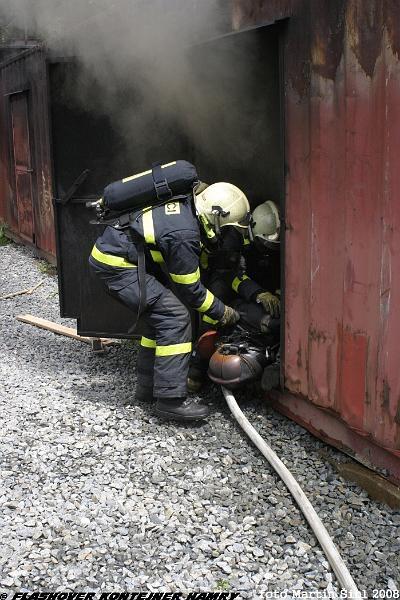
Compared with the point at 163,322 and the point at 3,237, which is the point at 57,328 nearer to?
the point at 163,322

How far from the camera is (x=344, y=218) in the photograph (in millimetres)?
3535

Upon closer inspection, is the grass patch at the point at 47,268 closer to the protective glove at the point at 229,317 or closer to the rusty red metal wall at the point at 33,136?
the rusty red metal wall at the point at 33,136

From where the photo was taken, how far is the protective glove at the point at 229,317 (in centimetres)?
451

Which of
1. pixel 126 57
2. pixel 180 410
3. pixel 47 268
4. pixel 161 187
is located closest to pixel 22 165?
pixel 47 268

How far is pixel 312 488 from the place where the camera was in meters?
3.66

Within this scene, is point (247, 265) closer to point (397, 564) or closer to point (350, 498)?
point (350, 498)

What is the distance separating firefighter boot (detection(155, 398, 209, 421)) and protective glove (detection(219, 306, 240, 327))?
1.84 ft

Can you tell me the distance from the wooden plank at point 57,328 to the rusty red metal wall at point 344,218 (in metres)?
2.51

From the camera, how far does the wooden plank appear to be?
626cm

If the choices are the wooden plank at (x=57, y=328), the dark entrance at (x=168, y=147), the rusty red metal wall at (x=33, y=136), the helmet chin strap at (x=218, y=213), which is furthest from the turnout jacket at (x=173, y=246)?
the rusty red metal wall at (x=33, y=136)

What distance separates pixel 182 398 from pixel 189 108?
2358mm

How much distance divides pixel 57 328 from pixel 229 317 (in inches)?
105

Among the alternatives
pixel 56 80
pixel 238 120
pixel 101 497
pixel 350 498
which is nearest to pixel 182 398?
pixel 101 497

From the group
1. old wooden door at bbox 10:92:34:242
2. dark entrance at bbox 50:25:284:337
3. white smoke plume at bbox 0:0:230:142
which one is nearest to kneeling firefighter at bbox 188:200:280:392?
dark entrance at bbox 50:25:284:337
